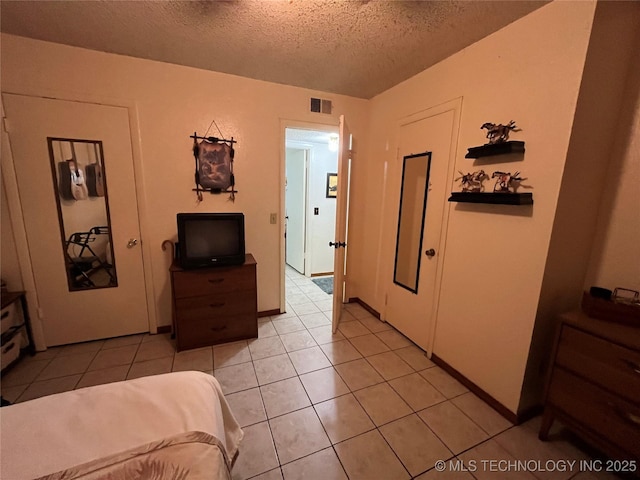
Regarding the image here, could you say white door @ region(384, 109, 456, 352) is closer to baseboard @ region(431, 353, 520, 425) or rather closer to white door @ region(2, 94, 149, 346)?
baseboard @ region(431, 353, 520, 425)

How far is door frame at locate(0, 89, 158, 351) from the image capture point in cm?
195

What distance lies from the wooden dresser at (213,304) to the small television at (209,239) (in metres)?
0.08

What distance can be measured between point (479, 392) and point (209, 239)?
2.43 meters

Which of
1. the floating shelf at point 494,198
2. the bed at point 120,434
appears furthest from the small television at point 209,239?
the floating shelf at point 494,198

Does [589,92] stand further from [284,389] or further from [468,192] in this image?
[284,389]

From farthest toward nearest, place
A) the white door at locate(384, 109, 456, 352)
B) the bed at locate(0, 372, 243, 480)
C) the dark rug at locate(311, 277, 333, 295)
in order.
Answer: the dark rug at locate(311, 277, 333, 295)
the white door at locate(384, 109, 456, 352)
the bed at locate(0, 372, 243, 480)

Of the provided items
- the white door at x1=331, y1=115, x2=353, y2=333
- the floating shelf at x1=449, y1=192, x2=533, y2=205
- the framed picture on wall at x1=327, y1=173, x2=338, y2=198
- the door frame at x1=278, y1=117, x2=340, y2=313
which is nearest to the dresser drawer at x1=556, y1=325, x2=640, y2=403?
the floating shelf at x1=449, y1=192, x2=533, y2=205

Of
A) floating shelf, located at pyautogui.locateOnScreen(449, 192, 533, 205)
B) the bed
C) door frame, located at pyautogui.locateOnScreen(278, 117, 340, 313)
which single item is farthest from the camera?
door frame, located at pyautogui.locateOnScreen(278, 117, 340, 313)

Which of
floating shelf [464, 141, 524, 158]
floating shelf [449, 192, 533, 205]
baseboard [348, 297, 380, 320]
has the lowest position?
baseboard [348, 297, 380, 320]

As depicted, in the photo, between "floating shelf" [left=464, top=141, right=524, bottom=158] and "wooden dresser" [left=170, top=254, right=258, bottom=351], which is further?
"wooden dresser" [left=170, top=254, right=258, bottom=351]

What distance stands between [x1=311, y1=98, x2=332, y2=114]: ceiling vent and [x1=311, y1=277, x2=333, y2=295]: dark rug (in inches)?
92.8

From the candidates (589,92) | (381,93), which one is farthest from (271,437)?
(381,93)

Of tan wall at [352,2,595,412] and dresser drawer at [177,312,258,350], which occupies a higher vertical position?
tan wall at [352,2,595,412]

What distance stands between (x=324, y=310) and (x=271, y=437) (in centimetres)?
169
